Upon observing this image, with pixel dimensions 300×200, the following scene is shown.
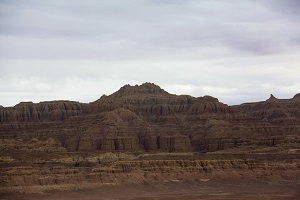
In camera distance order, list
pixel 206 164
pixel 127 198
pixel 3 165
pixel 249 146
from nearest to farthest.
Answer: pixel 127 198 → pixel 3 165 → pixel 206 164 → pixel 249 146

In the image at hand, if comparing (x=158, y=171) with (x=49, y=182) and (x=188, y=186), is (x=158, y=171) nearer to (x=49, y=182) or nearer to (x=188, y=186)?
(x=188, y=186)

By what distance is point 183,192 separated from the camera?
132 m

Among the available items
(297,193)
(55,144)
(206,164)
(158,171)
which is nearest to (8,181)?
(158,171)

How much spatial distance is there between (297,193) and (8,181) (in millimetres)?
47213

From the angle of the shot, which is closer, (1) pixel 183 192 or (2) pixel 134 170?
(1) pixel 183 192

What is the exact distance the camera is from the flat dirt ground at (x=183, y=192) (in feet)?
407

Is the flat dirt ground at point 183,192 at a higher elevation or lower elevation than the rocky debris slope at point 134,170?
lower

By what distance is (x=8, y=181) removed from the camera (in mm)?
126812

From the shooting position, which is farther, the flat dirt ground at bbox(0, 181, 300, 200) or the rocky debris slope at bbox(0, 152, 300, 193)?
the rocky debris slope at bbox(0, 152, 300, 193)

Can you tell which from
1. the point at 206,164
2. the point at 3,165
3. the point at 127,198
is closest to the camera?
the point at 127,198

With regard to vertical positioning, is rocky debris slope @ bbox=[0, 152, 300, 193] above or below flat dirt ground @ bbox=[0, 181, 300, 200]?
above

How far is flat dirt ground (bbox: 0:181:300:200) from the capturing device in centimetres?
12400

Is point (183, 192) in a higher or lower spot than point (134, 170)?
lower

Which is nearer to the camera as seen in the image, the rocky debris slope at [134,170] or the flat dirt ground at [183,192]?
the flat dirt ground at [183,192]
